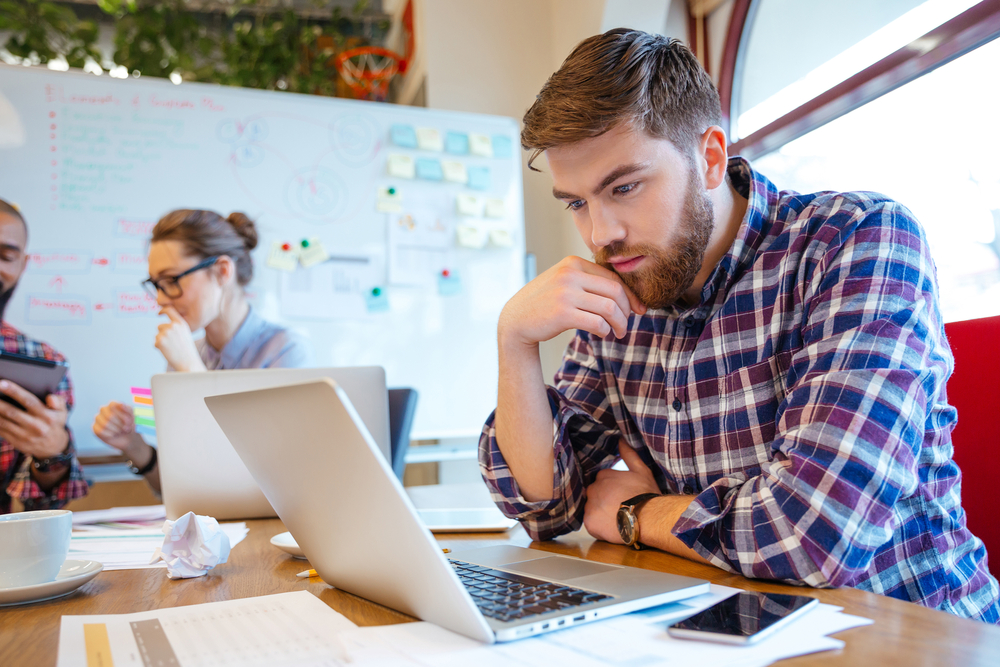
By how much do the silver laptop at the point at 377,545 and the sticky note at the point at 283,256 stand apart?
73.9 inches

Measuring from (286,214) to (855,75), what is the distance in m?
1.84

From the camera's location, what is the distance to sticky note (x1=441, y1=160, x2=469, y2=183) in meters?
2.69

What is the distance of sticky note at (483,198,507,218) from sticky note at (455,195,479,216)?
0.05m

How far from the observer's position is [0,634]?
21.1 inches

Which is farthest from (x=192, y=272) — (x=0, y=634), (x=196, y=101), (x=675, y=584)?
(x=675, y=584)

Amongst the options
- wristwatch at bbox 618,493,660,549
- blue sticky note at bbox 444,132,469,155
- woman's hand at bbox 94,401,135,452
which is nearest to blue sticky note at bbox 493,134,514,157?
blue sticky note at bbox 444,132,469,155

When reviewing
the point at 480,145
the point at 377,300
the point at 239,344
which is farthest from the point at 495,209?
the point at 239,344

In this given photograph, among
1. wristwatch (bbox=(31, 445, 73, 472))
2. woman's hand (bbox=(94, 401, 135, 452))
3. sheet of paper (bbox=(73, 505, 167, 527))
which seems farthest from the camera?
wristwatch (bbox=(31, 445, 73, 472))

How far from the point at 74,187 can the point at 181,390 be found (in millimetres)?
1541

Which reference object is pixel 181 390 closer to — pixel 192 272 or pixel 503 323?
pixel 503 323

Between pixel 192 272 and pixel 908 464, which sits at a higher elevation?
pixel 192 272

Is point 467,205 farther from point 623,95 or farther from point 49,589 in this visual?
point 49,589

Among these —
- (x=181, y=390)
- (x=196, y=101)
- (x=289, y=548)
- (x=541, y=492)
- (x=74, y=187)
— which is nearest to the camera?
(x=289, y=548)

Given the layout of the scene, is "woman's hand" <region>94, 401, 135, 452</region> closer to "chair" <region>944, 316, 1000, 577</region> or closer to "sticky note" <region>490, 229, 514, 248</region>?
"sticky note" <region>490, 229, 514, 248</region>
